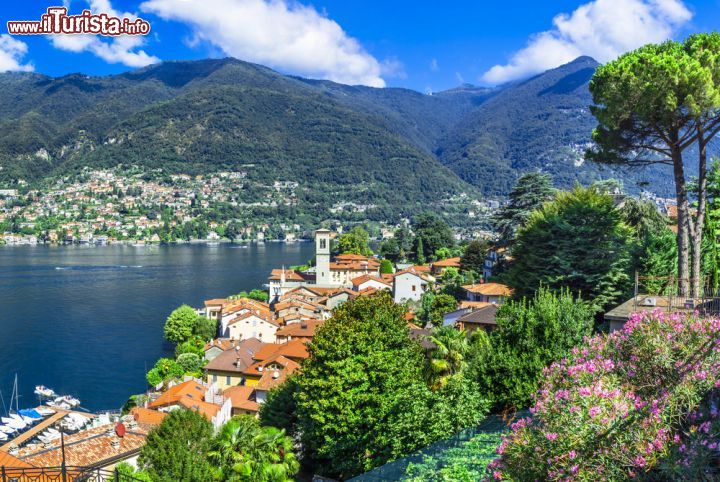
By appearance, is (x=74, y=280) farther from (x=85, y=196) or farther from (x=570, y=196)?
(x=85, y=196)

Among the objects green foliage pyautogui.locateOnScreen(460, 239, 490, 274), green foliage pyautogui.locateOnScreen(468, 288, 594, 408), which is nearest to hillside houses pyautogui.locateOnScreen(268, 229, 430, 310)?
green foliage pyautogui.locateOnScreen(460, 239, 490, 274)

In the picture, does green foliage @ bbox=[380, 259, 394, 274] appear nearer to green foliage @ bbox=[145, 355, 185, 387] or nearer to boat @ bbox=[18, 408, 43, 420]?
green foliage @ bbox=[145, 355, 185, 387]

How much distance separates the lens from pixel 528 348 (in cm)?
1034

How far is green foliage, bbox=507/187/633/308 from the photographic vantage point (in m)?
14.6

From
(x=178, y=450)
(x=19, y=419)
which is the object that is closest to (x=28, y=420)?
(x=19, y=419)

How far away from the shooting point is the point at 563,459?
13.5ft

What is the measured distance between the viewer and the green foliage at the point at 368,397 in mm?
9836

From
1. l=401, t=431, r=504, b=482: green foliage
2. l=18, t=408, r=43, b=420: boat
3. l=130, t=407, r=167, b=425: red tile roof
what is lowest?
l=18, t=408, r=43, b=420: boat

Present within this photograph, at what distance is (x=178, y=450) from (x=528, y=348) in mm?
7553

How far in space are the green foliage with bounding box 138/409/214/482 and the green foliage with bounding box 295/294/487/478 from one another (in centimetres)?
225

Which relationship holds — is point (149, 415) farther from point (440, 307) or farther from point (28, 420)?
point (440, 307)

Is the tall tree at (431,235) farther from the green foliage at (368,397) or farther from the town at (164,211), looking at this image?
the town at (164,211)

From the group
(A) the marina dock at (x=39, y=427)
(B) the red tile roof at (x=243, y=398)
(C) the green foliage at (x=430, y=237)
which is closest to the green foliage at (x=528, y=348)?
(B) the red tile roof at (x=243, y=398)
